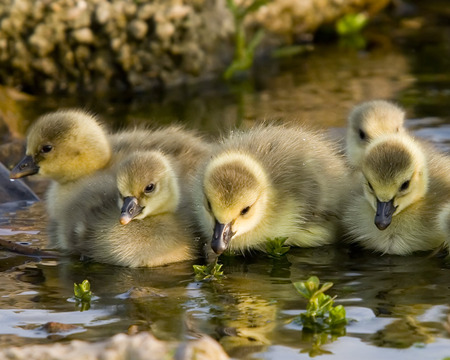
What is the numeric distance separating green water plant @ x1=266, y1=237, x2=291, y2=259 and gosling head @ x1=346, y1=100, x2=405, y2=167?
100 cm

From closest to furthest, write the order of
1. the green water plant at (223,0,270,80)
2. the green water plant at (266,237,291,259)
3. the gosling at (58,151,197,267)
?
the gosling at (58,151,197,267) < the green water plant at (266,237,291,259) < the green water plant at (223,0,270,80)

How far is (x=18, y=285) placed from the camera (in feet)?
15.1

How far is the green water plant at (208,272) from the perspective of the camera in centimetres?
462

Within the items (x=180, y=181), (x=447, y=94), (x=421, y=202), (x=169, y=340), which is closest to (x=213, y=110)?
(x=447, y=94)

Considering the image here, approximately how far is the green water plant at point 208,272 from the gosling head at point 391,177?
75 cm

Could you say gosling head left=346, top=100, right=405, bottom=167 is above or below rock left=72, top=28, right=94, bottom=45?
below

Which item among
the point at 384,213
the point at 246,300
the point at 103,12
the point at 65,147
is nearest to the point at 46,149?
the point at 65,147

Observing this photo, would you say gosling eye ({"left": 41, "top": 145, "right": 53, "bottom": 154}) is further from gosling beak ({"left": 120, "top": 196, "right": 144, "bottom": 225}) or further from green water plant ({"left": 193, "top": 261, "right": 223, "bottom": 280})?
green water plant ({"left": 193, "top": 261, "right": 223, "bottom": 280})

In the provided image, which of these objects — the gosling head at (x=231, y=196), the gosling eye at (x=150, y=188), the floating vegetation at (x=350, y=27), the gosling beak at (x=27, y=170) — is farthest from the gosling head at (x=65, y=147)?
the floating vegetation at (x=350, y=27)

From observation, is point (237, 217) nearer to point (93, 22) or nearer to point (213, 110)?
point (213, 110)

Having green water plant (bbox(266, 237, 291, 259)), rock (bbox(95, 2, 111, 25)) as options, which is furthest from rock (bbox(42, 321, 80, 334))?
rock (bbox(95, 2, 111, 25))

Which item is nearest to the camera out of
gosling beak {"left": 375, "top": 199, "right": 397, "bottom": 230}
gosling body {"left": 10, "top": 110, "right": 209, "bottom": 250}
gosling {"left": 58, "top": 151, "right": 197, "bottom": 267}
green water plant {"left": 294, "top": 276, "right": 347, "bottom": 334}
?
green water plant {"left": 294, "top": 276, "right": 347, "bottom": 334}

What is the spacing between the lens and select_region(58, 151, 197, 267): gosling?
189 inches

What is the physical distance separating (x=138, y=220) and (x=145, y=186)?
222mm
